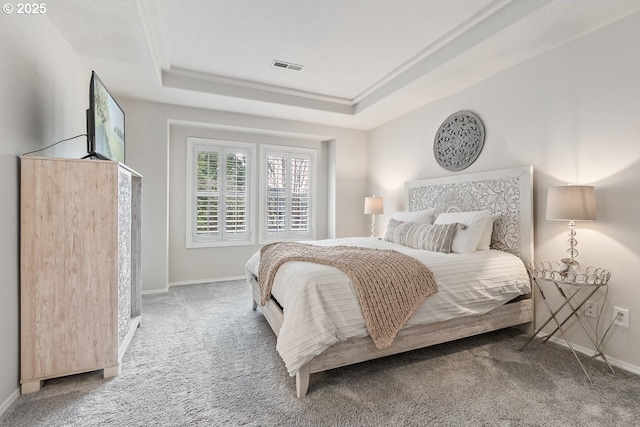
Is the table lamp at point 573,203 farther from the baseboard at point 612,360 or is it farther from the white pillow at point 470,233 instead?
the baseboard at point 612,360

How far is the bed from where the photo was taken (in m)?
1.74

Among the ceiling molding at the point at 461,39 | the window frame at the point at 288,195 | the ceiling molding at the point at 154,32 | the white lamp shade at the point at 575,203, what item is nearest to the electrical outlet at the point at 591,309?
the white lamp shade at the point at 575,203

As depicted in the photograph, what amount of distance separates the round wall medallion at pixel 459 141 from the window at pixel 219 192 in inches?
110

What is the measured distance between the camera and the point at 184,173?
172 inches

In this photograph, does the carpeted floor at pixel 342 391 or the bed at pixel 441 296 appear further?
the bed at pixel 441 296

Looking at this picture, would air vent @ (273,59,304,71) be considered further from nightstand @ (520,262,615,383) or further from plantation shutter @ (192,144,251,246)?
nightstand @ (520,262,615,383)

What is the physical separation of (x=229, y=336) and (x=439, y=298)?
1.75m

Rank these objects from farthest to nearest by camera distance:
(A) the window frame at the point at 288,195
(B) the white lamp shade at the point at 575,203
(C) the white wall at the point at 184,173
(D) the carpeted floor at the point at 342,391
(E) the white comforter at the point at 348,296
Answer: (A) the window frame at the point at 288,195, (C) the white wall at the point at 184,173, (B) the white lamp shade at the point at 575,203, (E) the white comforter at the point at 348,296, (D) the carpeted floor at the point at 342,391

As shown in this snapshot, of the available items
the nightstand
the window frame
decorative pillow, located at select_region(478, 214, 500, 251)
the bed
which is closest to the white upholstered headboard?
the bed

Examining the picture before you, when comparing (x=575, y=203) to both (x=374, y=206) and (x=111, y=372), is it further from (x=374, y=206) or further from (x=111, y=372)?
(x=111, y=372)

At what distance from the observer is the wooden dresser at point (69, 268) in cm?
179

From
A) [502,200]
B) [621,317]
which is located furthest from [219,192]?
[621,317]

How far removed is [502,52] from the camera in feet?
8.56


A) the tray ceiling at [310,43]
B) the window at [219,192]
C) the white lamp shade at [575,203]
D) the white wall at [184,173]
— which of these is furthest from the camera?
the window at [219,192]
